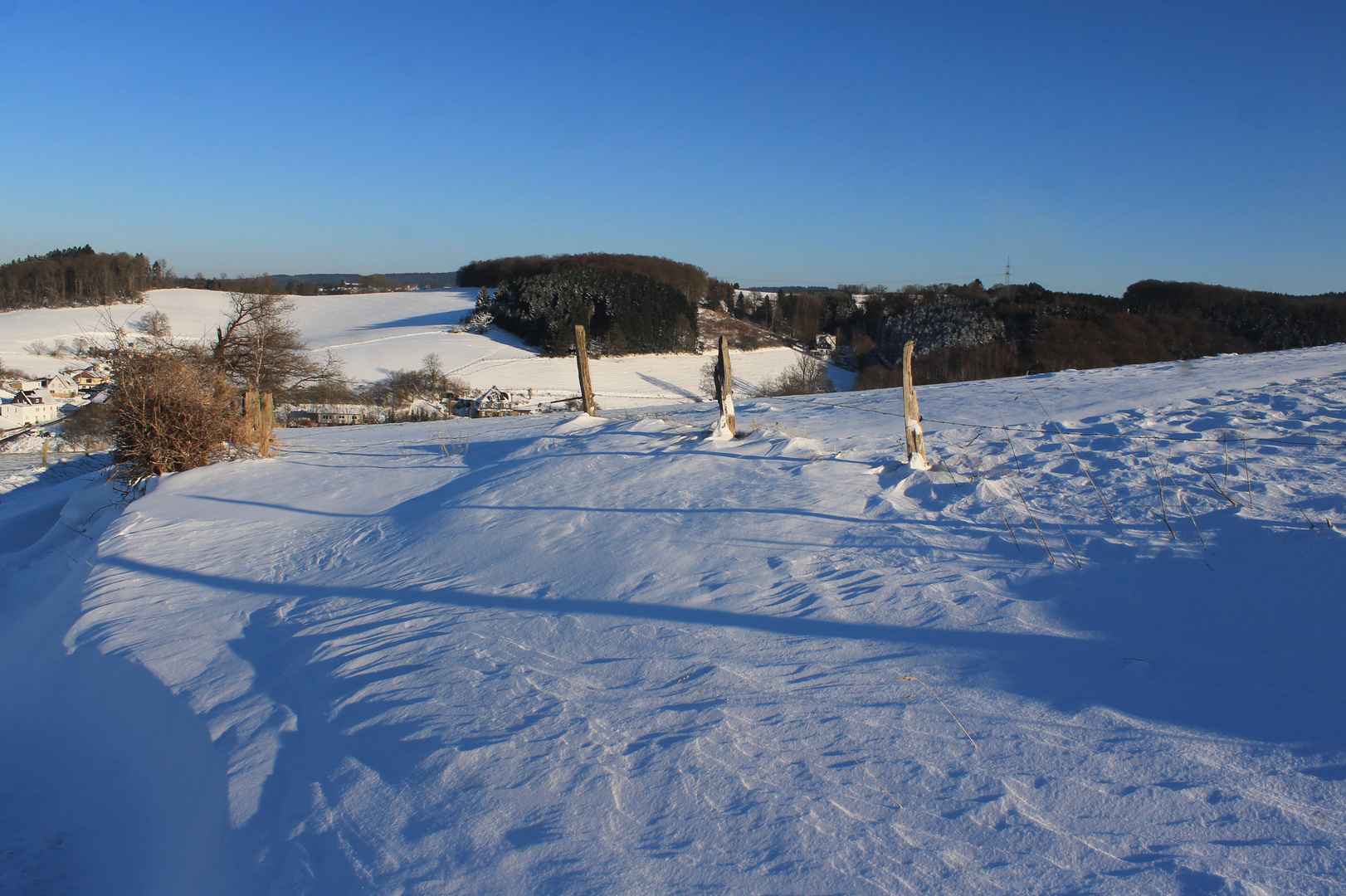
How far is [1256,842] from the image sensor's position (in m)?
2.34

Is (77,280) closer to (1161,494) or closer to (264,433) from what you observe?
(264,433)

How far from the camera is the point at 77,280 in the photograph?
72.9m

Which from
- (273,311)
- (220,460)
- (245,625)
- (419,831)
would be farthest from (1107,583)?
(273,311)

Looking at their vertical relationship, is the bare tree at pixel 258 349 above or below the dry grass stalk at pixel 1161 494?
above

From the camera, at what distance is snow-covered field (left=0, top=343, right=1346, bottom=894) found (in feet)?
8.34

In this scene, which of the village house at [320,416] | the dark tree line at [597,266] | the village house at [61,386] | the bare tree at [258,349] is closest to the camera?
the bare tree at [258,349]

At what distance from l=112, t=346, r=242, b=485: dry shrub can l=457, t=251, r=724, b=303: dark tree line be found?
54.6 metres

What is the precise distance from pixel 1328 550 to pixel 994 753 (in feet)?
10.3

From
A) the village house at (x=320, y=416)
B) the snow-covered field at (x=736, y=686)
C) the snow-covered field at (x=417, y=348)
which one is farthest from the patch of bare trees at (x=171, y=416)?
the snow-covered field at (x=417, y=348)

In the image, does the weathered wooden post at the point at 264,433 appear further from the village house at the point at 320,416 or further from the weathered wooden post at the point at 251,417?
the village house at the point at 320,416

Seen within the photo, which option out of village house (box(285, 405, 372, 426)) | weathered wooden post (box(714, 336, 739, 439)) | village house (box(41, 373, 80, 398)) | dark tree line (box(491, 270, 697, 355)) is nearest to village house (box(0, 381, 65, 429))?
village house (box(41, 373, 80, 398))

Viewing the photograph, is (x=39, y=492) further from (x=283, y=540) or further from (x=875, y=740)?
(x=875, y=740)

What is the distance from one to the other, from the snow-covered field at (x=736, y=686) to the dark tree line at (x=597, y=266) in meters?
60.0

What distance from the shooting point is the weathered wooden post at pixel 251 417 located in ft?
44.2
